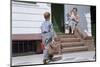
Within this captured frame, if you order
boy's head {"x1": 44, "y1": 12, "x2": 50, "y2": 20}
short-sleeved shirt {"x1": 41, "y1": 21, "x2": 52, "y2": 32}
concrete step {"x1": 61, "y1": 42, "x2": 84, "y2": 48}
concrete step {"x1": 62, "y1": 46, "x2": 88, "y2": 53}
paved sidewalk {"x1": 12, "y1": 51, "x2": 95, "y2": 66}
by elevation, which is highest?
boy's head {"x1": 44, "y1": 12, "x2": 50, "y2": 20}

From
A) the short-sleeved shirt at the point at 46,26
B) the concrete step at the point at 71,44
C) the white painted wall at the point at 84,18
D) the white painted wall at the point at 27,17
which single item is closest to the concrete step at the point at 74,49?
the concrete step at the point at 71,44

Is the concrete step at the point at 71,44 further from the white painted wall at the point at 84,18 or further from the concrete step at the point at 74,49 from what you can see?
the white painted wall at the point at 84,18

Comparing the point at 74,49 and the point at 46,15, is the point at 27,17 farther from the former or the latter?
the point at 74,49

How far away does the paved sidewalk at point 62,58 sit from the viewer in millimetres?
2877

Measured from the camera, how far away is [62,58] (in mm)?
3133

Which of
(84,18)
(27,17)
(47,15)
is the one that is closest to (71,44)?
(84,18)

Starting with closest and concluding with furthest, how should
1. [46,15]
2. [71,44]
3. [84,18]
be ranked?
[46,15], [71,44], [84,18]

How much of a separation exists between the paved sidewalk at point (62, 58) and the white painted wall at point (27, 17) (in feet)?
1.11

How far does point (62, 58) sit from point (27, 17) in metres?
0.76

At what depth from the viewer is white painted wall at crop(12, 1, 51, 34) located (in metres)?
2.85

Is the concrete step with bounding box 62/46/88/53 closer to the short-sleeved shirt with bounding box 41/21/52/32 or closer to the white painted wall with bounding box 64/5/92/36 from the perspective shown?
the white painted wall with bounding box 64/5/92/36

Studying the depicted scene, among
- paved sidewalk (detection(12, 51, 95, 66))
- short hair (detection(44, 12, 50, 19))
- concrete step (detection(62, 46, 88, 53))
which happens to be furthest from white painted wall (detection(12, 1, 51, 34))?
concrete step (detection(62, 46, 88, 53))

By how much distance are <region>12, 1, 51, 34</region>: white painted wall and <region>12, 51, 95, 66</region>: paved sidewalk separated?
1.11 feet
